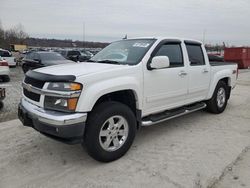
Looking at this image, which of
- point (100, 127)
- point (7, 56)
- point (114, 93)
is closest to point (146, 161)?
point (100, 127)

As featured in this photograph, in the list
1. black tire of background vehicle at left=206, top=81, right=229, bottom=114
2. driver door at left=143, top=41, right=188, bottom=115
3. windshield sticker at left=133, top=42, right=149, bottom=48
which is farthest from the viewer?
black tire of background vehicle at left=206, top=81, right=229, bottom=114

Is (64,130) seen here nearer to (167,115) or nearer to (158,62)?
(158,62)

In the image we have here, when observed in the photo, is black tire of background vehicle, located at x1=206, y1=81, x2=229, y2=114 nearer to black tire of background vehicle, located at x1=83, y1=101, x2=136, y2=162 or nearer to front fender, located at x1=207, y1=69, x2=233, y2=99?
front fender, located at x1=207, y1=69, x2=233, y2=99

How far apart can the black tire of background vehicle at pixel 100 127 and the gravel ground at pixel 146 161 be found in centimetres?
14

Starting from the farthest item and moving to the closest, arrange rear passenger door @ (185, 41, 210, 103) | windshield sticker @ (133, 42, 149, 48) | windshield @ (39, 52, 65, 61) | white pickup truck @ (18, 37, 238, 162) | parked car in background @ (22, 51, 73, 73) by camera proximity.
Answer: windshield @ (39, 52, 65, 61), parked car in background @ (22, 51, 73, 73), rear passenger door @ (185, 41, 210, 103), windshield sticker @ (133, 42, 149, 48), white pickup truck @ (18, 37, 238, 162)

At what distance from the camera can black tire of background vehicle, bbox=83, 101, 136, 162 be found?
345cm

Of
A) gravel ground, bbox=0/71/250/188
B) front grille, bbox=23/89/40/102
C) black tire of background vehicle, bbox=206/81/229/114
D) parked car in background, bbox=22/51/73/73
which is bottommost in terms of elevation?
gravel ground, bbox=0/71/250/188

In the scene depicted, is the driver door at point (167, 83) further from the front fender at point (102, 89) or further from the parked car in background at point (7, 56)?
the parked car in background at point (7, 56)

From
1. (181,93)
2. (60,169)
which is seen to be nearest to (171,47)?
(181,93)

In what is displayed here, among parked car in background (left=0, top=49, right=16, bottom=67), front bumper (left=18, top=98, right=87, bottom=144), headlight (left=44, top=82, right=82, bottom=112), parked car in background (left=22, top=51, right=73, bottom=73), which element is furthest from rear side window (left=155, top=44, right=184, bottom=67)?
parked car in background (left=0, top=49, right=16, bottom=67)

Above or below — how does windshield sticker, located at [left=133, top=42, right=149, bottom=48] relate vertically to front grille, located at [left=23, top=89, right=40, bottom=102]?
above

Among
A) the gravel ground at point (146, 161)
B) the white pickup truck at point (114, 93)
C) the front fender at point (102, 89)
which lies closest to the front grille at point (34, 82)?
the white pickup truck at point (114, 93)

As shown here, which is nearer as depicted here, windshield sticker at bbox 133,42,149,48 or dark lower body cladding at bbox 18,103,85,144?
A: dark lower body cladding at bbox 18,103,85,144

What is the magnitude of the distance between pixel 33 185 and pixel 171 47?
10.9ft
